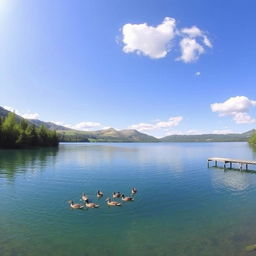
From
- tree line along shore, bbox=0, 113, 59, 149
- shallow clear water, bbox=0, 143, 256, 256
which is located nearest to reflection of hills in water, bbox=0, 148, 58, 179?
shallow clear water, bbox=0, 143, 256, 256

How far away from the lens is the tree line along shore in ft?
405

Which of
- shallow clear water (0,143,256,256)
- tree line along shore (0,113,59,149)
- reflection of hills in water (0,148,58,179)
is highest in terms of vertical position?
tree line along shore (0,113,59,149)

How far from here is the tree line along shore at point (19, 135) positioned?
123m

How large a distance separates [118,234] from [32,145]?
149389mm

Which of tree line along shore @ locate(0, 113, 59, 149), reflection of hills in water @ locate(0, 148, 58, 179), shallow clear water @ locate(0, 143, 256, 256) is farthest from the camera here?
tree line along shore @ locate(0, 113, 59, 149)

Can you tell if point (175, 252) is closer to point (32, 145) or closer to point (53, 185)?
point (53, 185)

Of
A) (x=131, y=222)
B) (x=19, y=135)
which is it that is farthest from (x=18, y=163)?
(x=19, y=135)

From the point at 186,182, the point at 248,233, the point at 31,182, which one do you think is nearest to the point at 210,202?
the point at 248,233

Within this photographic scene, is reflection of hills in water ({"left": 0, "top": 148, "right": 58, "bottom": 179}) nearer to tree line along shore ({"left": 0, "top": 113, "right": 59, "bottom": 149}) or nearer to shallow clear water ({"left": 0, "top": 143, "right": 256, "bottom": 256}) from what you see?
shallow clear water ({"left": 0, "top": 143, "right": 256, "bottom": 256})

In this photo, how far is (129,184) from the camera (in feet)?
142

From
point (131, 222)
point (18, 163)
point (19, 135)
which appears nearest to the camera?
point (131, 222)

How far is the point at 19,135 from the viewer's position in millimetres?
131625

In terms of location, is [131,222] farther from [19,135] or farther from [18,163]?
[19,135]

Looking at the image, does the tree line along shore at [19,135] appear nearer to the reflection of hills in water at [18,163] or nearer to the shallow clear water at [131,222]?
the reflection of hills in water at [18,163]
